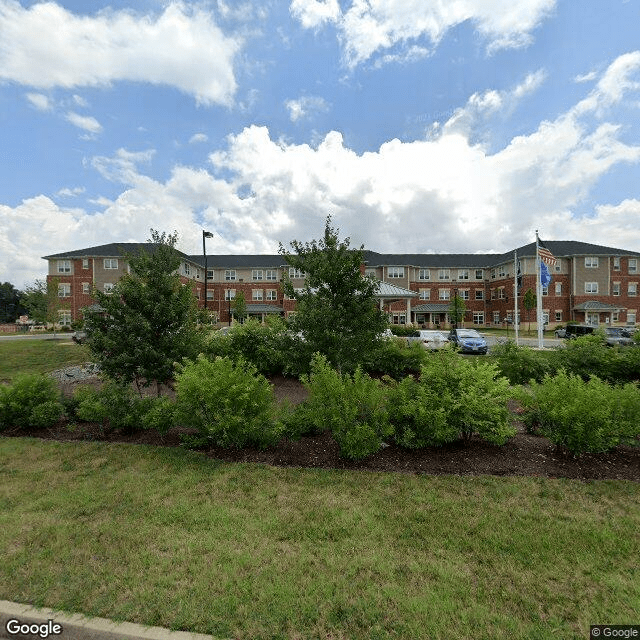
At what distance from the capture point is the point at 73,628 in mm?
2699

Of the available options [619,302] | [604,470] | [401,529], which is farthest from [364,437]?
[619,302]

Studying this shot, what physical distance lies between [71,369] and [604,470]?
2001 cm

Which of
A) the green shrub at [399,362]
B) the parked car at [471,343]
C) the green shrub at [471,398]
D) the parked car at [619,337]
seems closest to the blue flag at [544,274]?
the parked car at [471,343]

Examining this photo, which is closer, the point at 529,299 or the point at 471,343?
the point at 471,343

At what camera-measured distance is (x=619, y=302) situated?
158 ft

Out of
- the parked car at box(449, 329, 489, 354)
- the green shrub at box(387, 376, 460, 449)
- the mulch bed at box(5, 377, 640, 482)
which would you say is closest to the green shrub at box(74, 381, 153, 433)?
the mulch bed at box(5, 377, 640, 482)

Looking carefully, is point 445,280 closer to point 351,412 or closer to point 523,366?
point 523,366

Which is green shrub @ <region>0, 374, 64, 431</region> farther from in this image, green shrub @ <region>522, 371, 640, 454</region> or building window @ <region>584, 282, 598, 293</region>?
building window @ <region>584, 282, 598, 293</region>

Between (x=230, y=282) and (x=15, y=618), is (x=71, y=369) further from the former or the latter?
(x=230, y=282)

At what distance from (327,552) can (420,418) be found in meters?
2.93

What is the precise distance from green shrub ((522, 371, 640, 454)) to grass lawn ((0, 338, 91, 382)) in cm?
1723

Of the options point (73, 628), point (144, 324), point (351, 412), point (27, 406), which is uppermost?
point (144, 324)

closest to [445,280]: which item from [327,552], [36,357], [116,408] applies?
[36,357]

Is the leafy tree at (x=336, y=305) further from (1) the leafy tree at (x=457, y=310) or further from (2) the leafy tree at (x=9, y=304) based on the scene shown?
(2) the leafy tree at (x=9, y=304)
